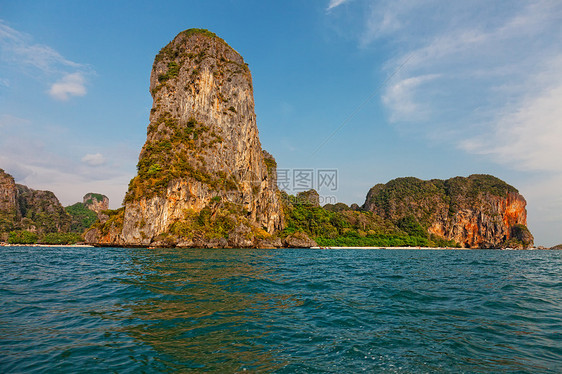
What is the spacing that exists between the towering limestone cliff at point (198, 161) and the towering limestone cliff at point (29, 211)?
6595 centimetres

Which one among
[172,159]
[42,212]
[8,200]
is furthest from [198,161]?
[42,212]

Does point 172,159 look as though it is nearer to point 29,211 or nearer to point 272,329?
point 272,329

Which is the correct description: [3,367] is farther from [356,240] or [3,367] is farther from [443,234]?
[443,234]

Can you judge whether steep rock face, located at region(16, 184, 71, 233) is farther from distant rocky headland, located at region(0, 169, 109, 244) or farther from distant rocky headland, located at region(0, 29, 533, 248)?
distant rocky headland, located at region(0, 29, 533, 248)

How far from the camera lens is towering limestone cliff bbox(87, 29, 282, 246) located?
2682 inches

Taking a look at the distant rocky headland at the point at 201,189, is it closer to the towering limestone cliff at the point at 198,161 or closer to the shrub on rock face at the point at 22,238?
the towering limestone cliff at the point at 198,161

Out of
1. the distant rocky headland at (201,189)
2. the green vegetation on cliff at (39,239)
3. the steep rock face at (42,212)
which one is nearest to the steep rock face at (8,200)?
the distant rocky headland at (201,189)

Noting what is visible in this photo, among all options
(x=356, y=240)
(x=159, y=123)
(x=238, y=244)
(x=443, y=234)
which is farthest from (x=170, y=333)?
(x=443, y=234)

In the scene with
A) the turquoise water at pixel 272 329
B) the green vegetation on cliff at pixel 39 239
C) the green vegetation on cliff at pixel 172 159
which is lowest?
the green vegetation on cliff at pixel 39 239

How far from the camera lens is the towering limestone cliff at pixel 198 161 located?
224 feet

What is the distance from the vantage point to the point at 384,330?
25.0ft

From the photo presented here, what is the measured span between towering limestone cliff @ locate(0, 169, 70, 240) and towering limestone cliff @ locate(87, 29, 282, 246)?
65.9m

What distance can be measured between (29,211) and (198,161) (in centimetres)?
10674

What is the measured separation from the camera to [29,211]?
12950 cm
